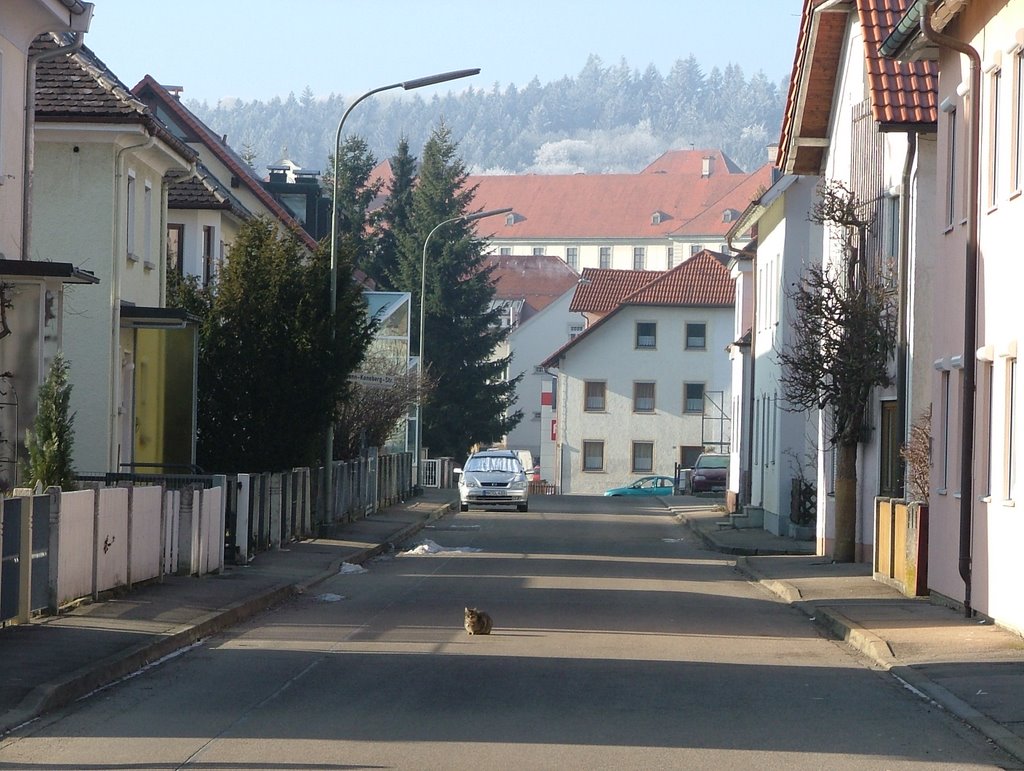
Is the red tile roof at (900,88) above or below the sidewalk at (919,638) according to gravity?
above

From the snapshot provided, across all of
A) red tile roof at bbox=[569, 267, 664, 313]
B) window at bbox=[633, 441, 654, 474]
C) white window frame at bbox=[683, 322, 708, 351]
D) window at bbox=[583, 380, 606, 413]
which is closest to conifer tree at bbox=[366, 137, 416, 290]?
red tile roof at bbox=[569, 267, 664, 313]

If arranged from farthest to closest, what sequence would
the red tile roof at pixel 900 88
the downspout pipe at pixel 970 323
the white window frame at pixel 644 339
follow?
the white window frame at pixel 644 339
the red tile roof at pixel 900 88
the downspout pipe at pixel 970 323

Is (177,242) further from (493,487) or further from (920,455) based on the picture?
A: (920,455)

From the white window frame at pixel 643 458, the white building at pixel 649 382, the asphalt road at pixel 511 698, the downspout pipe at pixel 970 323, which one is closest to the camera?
the asphalt road at pixel 511 698

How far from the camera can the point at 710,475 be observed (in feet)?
204

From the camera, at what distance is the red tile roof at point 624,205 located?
518 feet

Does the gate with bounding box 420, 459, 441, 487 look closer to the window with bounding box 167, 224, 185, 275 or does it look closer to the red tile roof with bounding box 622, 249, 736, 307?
the red tile roof with bounding box 622, 249, 736, 307

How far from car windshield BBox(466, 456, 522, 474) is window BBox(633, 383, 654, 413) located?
3420cm

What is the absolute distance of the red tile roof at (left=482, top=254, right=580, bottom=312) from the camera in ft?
463

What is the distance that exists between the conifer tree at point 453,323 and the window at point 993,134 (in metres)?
61.2

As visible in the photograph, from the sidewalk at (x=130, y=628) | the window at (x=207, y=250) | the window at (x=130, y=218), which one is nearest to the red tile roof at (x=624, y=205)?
the window at (x=207, y=250)

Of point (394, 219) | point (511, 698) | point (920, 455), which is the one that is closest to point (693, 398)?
point (394, 219)

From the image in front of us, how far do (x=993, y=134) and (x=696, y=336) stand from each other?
2521 inches

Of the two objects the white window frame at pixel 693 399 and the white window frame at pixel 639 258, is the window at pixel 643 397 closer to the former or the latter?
the white window frame at pixel 693 399
